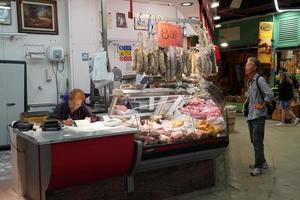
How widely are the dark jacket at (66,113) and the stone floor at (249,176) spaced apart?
125cm

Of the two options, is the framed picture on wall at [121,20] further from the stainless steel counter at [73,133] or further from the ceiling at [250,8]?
the ceiling at [250,8]

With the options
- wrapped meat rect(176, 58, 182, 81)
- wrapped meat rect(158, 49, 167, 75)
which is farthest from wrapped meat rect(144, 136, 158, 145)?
wrapped meat rect(176, 58, 182, 81)

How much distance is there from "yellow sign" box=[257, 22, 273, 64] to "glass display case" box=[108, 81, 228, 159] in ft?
27.2

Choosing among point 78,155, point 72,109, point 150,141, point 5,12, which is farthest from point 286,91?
point 78,155

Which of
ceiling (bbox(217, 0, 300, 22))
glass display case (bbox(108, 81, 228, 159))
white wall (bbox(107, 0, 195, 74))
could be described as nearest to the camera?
glass display case (bbox(108, 81, 228, 159))

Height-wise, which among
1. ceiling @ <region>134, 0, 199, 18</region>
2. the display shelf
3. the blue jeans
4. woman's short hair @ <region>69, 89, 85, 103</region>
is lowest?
the blue jeans

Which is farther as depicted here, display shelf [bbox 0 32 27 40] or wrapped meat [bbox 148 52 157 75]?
display shelf [bbox 0 32 27 40]

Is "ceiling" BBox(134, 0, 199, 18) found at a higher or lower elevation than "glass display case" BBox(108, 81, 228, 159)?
higher

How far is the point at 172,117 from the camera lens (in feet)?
16.7

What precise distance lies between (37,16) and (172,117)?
179 inches

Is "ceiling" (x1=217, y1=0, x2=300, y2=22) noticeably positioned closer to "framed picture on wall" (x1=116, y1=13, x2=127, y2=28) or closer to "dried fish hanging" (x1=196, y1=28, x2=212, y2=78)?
"framed picture on wall" (x1=116, y1=13, x2=127, y2=28)

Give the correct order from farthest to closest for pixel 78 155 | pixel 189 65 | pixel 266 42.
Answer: pixel 266 42 → pixel 189 65 → pixel 78 155

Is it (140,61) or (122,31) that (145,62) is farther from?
(122,31)

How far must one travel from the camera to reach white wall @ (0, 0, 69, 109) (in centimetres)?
776
